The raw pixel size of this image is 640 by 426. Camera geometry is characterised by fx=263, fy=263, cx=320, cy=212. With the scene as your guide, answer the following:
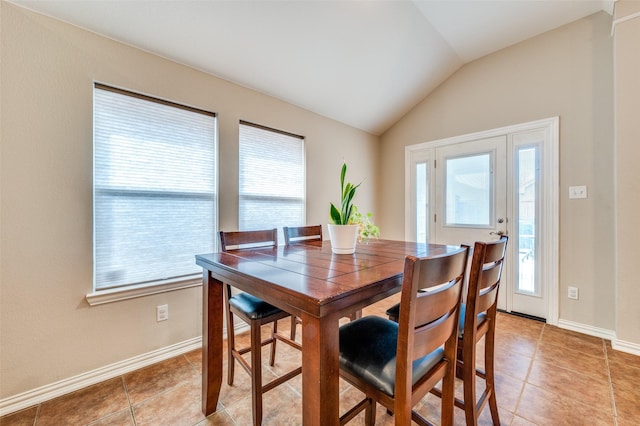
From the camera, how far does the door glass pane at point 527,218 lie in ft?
8.98

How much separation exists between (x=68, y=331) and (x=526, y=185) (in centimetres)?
408

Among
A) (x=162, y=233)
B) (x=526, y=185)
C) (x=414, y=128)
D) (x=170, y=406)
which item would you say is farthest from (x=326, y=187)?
(x=170, y=406)

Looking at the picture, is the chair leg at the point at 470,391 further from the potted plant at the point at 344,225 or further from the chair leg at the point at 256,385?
the chair leg at the point at 256,385

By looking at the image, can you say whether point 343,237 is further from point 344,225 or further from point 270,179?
point 270,179

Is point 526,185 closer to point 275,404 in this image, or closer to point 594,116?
point 594,116

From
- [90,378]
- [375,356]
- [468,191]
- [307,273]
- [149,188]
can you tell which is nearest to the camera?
[375,356]

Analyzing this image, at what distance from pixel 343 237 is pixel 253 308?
2.17 ft

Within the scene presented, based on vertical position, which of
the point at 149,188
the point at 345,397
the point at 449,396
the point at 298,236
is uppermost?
the point at 149,188

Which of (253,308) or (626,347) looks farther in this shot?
(626,347)

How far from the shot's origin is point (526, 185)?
2.78 m

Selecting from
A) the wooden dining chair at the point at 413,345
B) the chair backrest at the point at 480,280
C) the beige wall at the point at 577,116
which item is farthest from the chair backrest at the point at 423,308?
the beige wall at the point at 577,116

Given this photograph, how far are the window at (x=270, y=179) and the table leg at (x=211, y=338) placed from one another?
117cm

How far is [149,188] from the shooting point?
2020mm

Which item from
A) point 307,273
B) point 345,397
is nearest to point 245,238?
point 307,273
